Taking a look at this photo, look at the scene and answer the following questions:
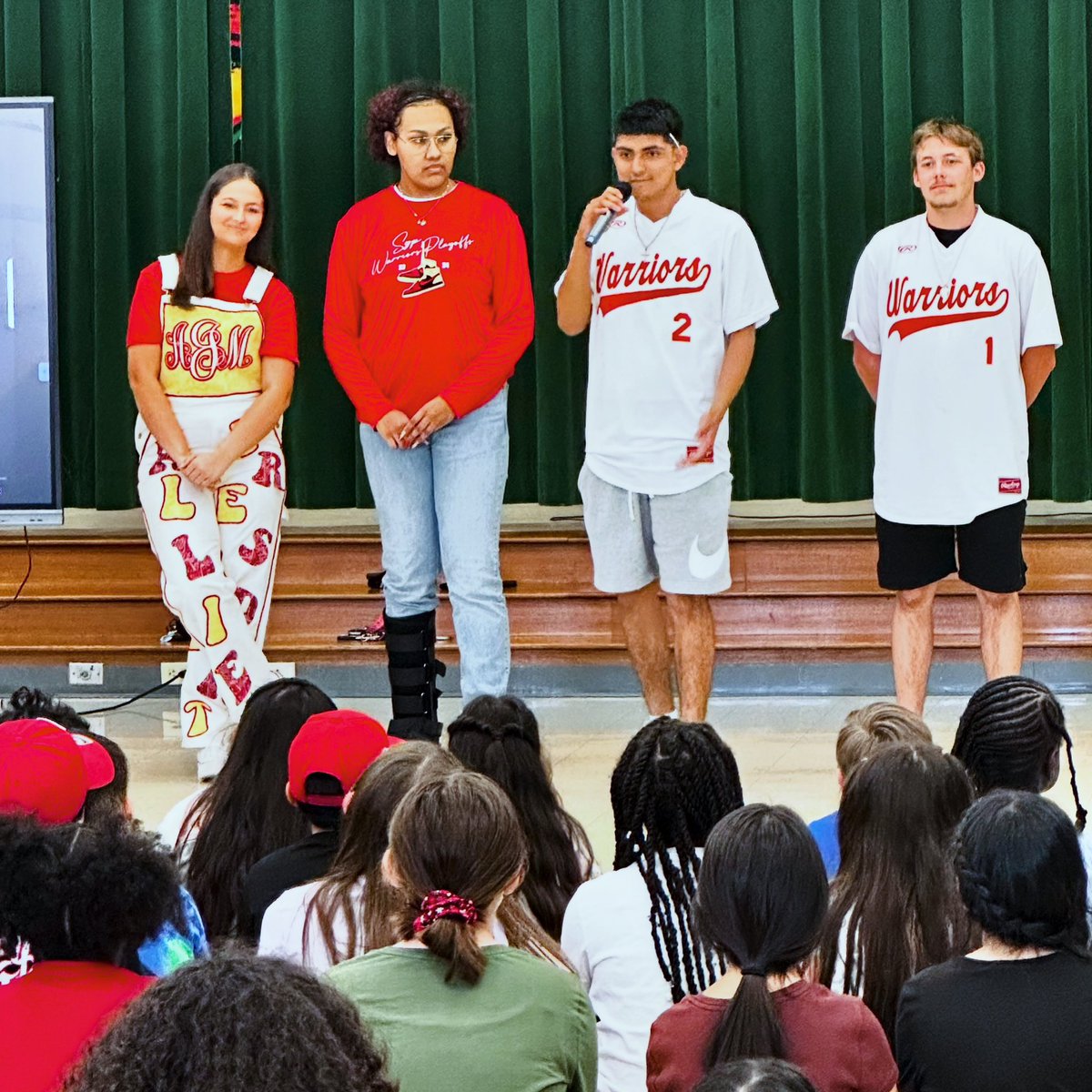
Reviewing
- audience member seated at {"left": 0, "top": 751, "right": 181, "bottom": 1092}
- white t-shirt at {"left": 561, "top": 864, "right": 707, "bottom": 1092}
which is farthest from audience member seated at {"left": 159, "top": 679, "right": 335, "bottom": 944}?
audience member seated at {"left": 0, "top": 751, "right": 181, "bottom": 1092}

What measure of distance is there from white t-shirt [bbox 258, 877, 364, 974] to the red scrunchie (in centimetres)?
37

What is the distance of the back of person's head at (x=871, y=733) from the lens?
101 inches

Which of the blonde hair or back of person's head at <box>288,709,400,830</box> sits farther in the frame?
the blonde hair

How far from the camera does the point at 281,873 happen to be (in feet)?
7.68

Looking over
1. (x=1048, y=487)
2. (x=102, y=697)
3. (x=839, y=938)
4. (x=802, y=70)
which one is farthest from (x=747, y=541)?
(x=839, y=938)

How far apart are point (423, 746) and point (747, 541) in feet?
10.9

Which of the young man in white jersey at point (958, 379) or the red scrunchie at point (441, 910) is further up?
the young man in white jersey at point (958, 379)

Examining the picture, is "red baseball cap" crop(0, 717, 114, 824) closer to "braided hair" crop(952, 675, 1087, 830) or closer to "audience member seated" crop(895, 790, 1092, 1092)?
"audience member seated" crop(895, 790, 1092, 1092)

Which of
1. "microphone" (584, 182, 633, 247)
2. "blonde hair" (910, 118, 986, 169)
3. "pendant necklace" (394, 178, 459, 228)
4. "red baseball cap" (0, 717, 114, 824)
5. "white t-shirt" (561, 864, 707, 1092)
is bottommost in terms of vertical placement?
"white t-shirt" (561, 864, 707, 1092)

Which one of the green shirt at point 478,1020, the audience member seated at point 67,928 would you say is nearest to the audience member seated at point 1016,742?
the green shirt at point 478,1020

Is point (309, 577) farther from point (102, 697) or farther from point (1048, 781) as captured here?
point (1048, 781)

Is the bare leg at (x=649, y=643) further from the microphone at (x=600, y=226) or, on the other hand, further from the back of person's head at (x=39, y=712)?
the back of person's head at (x=39, y=712)

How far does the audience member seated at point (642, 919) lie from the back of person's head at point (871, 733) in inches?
13.4

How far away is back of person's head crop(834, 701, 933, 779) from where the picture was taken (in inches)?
101
